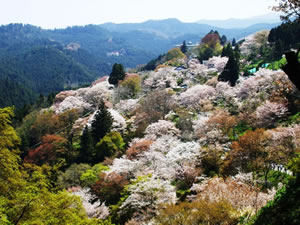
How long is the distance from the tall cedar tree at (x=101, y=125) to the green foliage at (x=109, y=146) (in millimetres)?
3514

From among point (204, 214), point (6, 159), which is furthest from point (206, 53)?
point (6, 159)

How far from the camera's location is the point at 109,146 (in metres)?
38.0

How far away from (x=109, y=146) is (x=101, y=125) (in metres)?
5.60

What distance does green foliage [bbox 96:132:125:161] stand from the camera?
38.0 m

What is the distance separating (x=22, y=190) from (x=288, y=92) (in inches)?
1175

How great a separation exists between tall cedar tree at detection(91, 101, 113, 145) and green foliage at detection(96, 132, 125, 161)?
3.51m

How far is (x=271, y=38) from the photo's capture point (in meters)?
62.9

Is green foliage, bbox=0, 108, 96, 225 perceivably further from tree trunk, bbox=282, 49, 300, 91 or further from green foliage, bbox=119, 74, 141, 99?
green foliage, bbox=119, 74, 141, 99

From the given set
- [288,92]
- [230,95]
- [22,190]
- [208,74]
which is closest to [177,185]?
[22,190]

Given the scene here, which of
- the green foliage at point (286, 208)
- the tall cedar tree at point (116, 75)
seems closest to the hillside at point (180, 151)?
the green foliage at point (286, 208)

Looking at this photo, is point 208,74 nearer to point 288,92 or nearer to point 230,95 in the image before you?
point 230,95

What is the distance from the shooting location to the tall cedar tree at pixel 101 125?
139 feet

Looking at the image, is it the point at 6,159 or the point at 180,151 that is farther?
the point at 180,151

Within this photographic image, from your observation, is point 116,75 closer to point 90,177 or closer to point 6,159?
point 90,177
